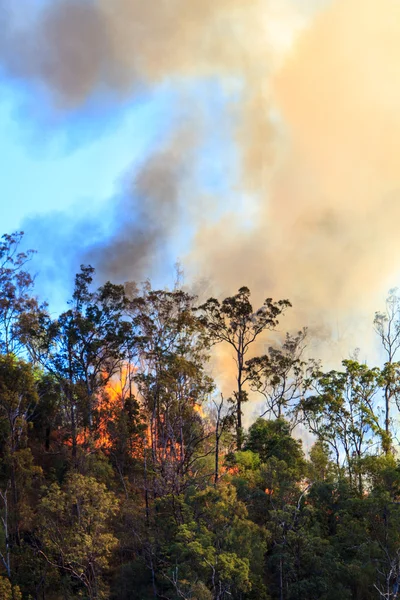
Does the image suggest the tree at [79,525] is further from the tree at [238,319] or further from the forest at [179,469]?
the tree at [238,319]

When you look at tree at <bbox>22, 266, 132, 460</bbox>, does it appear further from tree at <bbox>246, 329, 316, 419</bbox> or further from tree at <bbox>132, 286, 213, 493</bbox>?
tree at <bbox>246, 329, 316, 419</bbox>

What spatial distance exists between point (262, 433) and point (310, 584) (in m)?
14.1

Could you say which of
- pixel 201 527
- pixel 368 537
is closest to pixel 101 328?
pixel 201 527

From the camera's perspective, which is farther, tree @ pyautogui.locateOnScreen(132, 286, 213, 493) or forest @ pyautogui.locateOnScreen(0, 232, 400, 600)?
tree @ pyautogui.locateOnScreen(132, 286, 213, 493)

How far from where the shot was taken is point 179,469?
1086 inches

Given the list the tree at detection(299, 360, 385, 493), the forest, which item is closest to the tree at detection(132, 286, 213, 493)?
the forest

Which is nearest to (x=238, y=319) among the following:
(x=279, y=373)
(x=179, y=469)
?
(x=279, y=373)

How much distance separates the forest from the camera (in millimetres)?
22953

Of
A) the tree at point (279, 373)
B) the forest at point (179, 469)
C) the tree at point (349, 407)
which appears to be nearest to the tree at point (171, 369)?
the forest at point (179, 469)

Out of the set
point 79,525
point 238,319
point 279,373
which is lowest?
point 79,525

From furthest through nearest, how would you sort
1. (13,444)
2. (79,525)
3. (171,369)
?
1. (171,369)
2. (13,444)
3. (79,525)

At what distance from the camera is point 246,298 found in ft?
145

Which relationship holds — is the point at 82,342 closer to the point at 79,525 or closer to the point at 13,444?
the point at 13,444

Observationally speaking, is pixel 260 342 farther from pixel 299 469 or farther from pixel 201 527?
pixel 201 527
